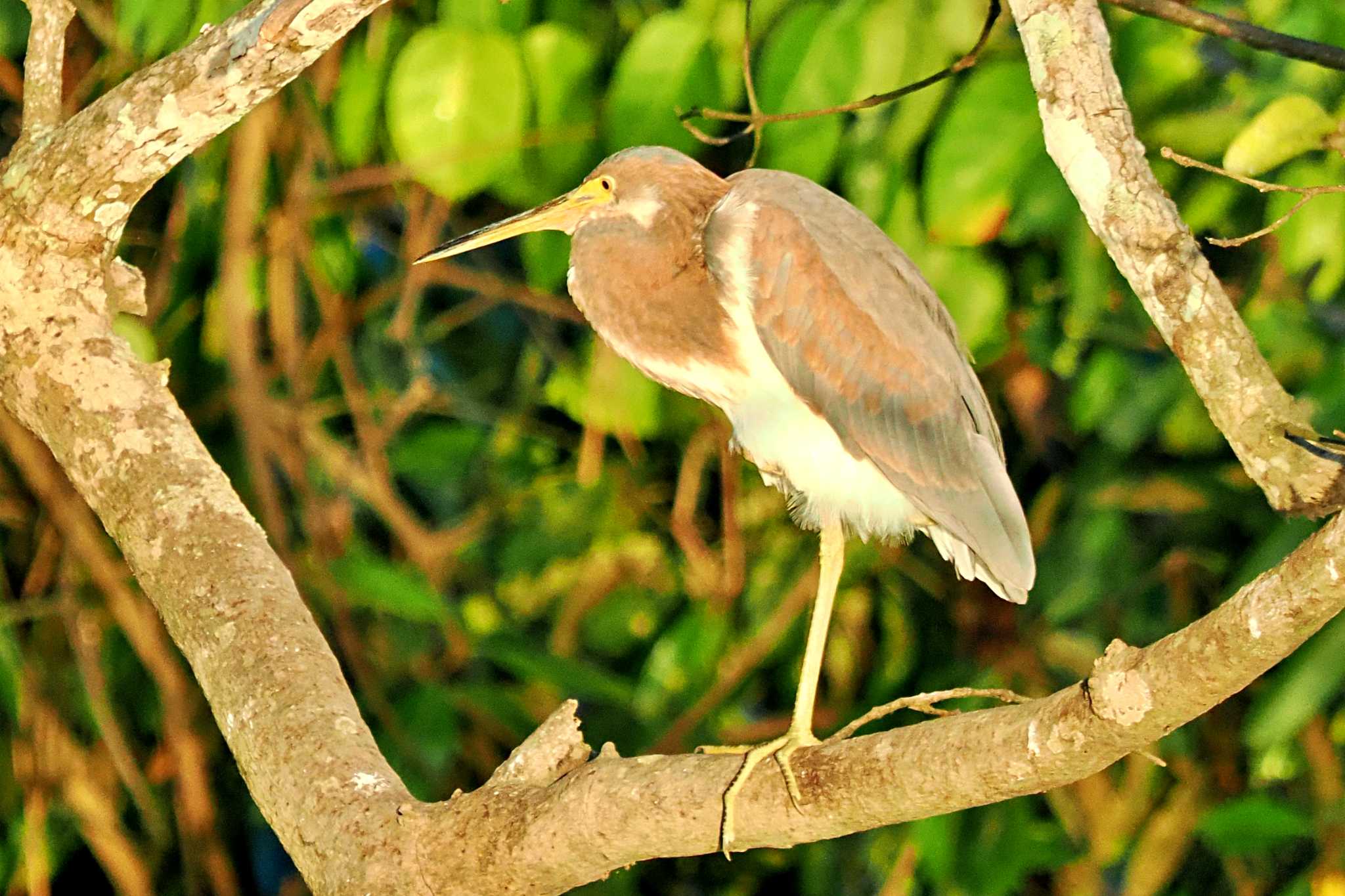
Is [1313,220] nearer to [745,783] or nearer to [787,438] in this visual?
[787,438]

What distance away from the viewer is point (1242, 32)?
1.71 metres

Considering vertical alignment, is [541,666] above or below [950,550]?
below

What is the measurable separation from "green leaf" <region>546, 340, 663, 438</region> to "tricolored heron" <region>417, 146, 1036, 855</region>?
0.87 meters

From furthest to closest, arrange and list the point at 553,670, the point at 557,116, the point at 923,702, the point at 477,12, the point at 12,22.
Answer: the point at 553,670, the point at 12,22, the point at 557,116, the point at 477,12, the point at 923,702

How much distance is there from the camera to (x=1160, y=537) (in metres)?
3.39

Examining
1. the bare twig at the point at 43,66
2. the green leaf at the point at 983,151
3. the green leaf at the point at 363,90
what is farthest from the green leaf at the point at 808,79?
the bare twig at the point at 43,66

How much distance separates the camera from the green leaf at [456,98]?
7.56ft

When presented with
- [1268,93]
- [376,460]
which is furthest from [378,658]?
[1268,93]

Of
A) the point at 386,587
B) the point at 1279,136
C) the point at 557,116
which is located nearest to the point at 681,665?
the point at 386,587

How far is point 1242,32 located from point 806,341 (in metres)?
0.59

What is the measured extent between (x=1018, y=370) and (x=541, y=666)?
1.09m

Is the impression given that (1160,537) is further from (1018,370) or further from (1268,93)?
(1268,93)

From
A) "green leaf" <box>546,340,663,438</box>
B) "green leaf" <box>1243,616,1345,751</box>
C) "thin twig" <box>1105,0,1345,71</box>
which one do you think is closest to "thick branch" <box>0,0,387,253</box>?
"thin twig" <box>1105,0,1345,71</box>

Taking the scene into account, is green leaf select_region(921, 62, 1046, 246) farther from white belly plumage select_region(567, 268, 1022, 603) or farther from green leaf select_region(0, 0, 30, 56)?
green leaf select_region(0, 0, 30, 56)
